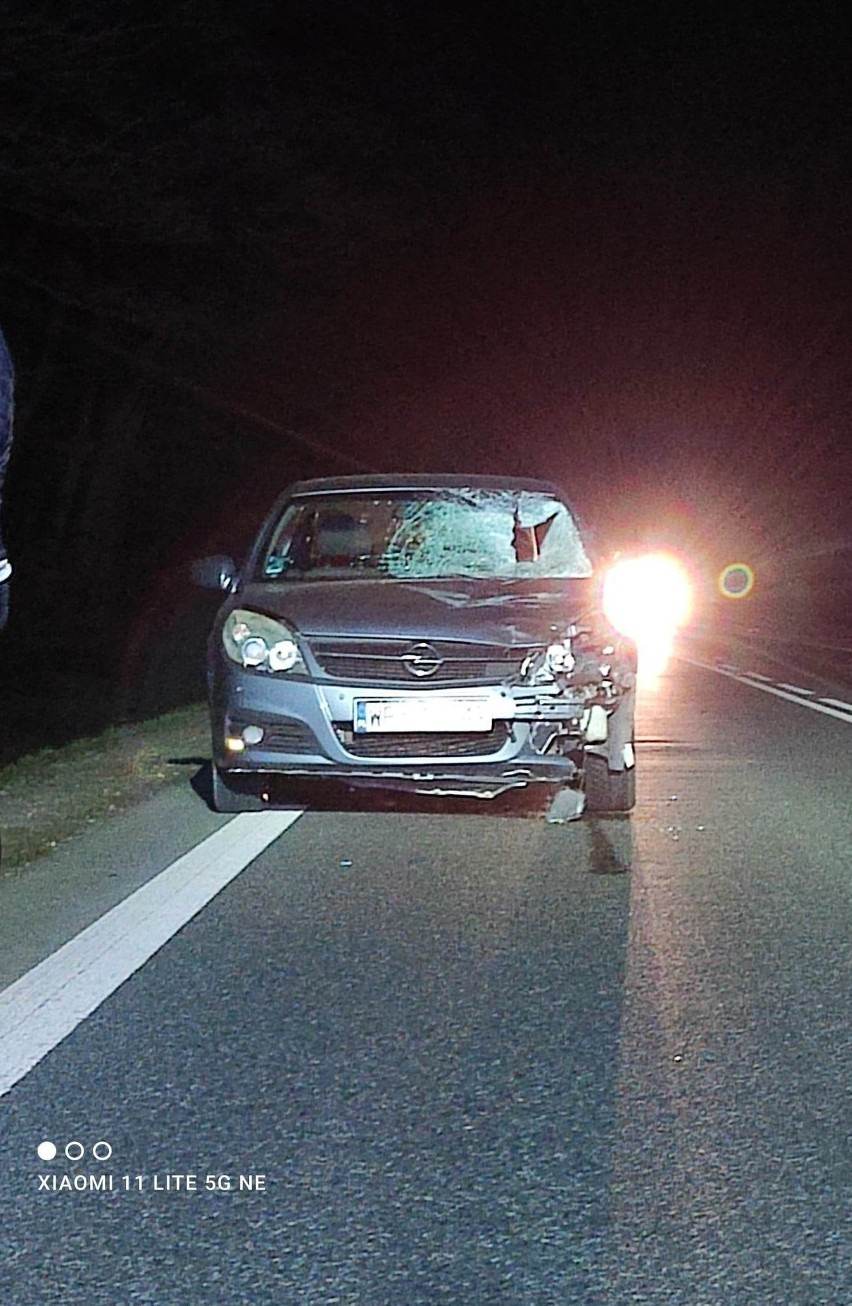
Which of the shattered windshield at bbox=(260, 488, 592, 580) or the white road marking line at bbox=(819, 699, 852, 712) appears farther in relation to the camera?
the white road marking line at bbox=(819, 699, 852, 712)

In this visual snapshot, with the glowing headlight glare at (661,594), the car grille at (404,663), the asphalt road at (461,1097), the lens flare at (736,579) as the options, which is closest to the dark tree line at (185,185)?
the car grille at (404,663)

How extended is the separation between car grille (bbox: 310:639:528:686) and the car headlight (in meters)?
0.16

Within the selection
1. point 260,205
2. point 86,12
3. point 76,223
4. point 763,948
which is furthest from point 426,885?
point 260,205

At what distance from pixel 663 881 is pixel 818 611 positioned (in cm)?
4073

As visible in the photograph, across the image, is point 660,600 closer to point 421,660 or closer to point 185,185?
point 185,185

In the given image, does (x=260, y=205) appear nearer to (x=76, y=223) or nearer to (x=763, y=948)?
(x=76, y=223)

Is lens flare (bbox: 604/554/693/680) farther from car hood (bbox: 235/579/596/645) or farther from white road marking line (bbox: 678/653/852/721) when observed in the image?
car hood (bbox: 235/579/596/645)

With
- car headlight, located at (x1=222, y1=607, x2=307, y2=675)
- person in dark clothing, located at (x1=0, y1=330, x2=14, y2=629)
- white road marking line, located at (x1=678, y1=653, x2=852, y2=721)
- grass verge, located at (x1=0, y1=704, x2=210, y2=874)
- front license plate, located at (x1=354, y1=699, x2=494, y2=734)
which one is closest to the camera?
person in dark clothing, located at (x1=0, y1=330, x2=14, y2=629)

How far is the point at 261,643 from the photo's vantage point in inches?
350

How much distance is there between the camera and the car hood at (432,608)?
28.7ft

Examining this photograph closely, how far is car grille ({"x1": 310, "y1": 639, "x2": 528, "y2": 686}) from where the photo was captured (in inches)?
342

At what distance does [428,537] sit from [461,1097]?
5436 millimetres

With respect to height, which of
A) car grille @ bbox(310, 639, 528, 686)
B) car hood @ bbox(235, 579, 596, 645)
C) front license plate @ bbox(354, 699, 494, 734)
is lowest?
front license plate @ bbox(354, 699, 494, 734)

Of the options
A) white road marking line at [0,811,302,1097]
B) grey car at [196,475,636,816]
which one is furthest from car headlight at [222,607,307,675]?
white road marking line at [0,811,302,1097]
